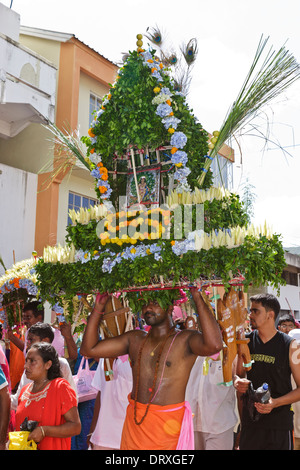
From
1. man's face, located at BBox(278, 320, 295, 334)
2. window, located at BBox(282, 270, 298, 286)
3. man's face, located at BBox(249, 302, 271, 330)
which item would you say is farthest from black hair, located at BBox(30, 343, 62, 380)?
window, located at BBox(282, 270, 298, 286)

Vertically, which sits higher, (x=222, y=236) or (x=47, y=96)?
(x=47, y=96)

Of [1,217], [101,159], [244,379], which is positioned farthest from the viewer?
[1,217]

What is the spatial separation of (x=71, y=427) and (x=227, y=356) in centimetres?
123

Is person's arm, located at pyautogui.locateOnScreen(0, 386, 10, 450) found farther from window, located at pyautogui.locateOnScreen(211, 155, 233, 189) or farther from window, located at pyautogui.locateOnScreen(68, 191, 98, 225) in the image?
window, located at pyautogui.locateOnScreen(68, 191, 98, 225)

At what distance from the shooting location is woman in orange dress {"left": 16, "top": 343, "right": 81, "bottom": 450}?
3.24m

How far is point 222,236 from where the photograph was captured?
3.16 m

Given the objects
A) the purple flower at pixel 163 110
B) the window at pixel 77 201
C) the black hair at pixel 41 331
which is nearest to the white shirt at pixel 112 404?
the black hair at pixel 41 331

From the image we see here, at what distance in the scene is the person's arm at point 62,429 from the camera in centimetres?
313

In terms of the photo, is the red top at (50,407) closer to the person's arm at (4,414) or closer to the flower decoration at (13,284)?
the person's arm at (4,414)

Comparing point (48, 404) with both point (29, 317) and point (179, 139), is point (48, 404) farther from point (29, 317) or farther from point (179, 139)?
point (29, 317)

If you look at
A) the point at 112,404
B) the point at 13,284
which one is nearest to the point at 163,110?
the point at 112,404
